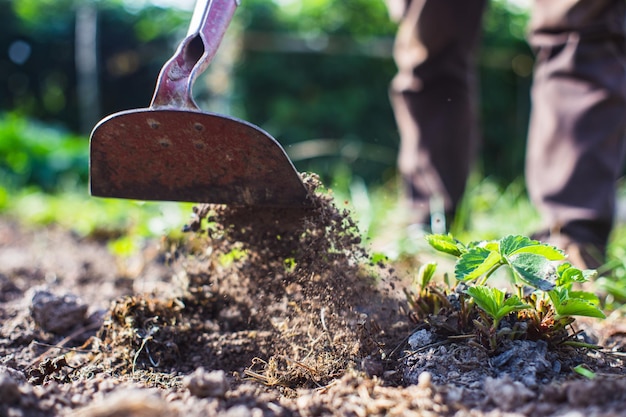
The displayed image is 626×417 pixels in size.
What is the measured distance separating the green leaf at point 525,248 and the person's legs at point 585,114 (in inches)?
41.4

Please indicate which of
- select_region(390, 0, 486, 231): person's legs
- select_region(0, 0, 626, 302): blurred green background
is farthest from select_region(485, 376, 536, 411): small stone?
select_region(0, 0, 626, 302): blurred green background

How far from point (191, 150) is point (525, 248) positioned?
72 centimetres

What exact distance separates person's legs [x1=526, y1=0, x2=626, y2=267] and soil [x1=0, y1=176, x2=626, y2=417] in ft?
1.33

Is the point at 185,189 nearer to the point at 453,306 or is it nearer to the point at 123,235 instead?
the point at 453,306

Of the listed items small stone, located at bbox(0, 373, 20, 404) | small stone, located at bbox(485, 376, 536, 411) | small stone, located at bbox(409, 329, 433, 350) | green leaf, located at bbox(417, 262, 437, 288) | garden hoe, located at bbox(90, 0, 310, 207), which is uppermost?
garden hoe, located at bbox(90, 0, 310, 207)

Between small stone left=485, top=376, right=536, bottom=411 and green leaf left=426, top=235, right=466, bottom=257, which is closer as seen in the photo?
small stone left=485, top=376, right=536, bottom=411

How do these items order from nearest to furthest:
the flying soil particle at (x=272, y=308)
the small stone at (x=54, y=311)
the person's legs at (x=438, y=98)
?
1. the flying soil particle at (x=272, y=308)
2. the small stone at (x=54, y=311)
3. the person's legs at (x=438, y=98)

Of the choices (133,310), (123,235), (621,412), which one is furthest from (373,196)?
(621,412)

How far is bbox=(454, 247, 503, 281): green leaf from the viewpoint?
110 cm

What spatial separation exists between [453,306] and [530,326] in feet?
0.57

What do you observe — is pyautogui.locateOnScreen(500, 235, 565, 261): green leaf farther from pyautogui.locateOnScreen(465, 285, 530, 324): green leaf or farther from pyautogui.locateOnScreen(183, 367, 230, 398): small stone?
pyautogui.locateOnScreen(183, 367, 230, 398): small stone

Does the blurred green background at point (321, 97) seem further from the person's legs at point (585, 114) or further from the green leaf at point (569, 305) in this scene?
the green leaf at point (569, 305)

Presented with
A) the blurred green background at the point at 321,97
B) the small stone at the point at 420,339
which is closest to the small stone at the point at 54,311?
the small stone at the point at 420,339

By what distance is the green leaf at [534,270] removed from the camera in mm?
1066
